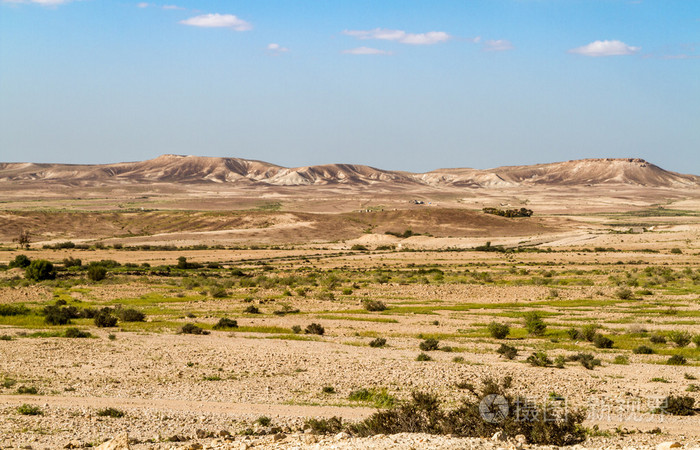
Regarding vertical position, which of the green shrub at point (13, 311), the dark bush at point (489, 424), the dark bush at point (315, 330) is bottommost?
the green shrub at point (13, 311)

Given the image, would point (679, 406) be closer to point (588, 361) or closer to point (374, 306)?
point (588, 361)

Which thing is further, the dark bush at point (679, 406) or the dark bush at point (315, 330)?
the dark bush at point (315, 330)

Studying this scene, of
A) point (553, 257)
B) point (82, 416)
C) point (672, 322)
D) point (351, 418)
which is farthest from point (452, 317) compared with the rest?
point (553, 257)

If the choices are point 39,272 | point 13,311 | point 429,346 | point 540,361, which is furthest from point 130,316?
point 39,272

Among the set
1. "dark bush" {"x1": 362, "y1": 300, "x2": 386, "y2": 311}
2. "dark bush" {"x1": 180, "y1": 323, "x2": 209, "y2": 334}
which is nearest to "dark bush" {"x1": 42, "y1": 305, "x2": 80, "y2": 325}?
"dark bush" {"x1": 180, "y1": 323, "x2": 209, "y2": 334}

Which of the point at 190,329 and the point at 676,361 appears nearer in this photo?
the point at 676,361

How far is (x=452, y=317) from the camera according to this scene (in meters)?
33.4

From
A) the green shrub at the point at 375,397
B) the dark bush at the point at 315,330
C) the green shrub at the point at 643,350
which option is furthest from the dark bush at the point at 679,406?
the dark bush at the point at 315,330

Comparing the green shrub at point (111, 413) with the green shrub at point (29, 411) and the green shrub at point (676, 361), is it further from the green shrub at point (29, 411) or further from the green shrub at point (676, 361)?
the green shrub at point (676, 361)

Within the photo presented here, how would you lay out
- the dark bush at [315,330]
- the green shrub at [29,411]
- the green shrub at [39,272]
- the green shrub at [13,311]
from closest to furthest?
the green shrub at [29,411], the dark bush at [315,330], the green shrub at [13,311], the green shrub at [39,272]

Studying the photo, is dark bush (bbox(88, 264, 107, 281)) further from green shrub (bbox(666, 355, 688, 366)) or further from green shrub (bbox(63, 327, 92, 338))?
green shrub (bbox(666, 355, 688, 366))

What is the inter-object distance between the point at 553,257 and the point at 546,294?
104ft

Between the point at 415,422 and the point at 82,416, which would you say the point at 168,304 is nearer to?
the point at 82,416

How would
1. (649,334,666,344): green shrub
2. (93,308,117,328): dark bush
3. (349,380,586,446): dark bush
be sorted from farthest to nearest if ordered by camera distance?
(93,308,117,328): dark bush
(649,334,666,344): green shrub
(349,380,586,446): dark bush
